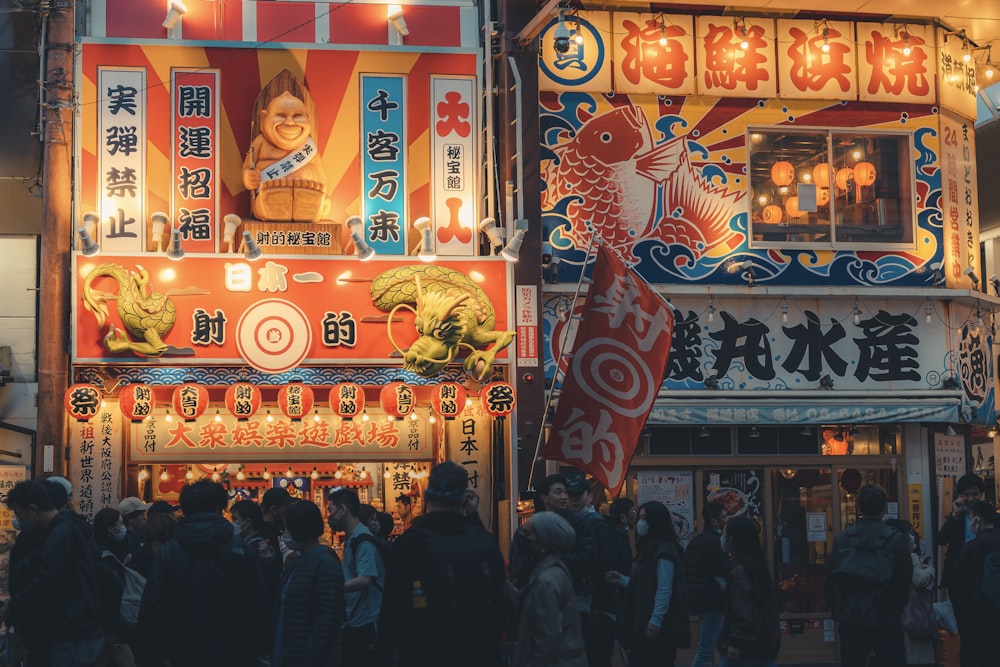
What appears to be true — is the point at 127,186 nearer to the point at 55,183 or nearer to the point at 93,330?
the point at 55,183

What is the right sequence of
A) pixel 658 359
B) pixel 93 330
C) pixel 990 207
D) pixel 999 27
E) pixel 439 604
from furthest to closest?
pixel 990 207, pixel 999 27, pixel 93 330, pixel 658 359, pixel 439 604

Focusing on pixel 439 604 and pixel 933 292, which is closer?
pixel 439 604

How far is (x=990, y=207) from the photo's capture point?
74.3 feet

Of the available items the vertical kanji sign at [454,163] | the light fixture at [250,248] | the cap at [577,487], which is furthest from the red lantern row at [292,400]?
the cap at [577,487]

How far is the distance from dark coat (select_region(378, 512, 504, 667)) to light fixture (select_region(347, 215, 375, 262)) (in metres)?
8.64

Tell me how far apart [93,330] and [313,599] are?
8010 mm

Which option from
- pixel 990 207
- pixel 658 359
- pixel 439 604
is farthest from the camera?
pixel 990 207

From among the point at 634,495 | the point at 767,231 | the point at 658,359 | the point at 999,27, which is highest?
the point at 999,27

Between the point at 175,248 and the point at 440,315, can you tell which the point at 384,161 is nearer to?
the point at 440,315

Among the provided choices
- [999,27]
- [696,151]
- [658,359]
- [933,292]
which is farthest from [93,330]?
[999,27]

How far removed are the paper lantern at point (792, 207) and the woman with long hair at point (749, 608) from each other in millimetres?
8529

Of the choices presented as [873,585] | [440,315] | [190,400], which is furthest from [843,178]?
[190,400]

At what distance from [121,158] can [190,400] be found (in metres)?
3.24

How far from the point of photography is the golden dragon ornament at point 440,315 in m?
15.8
